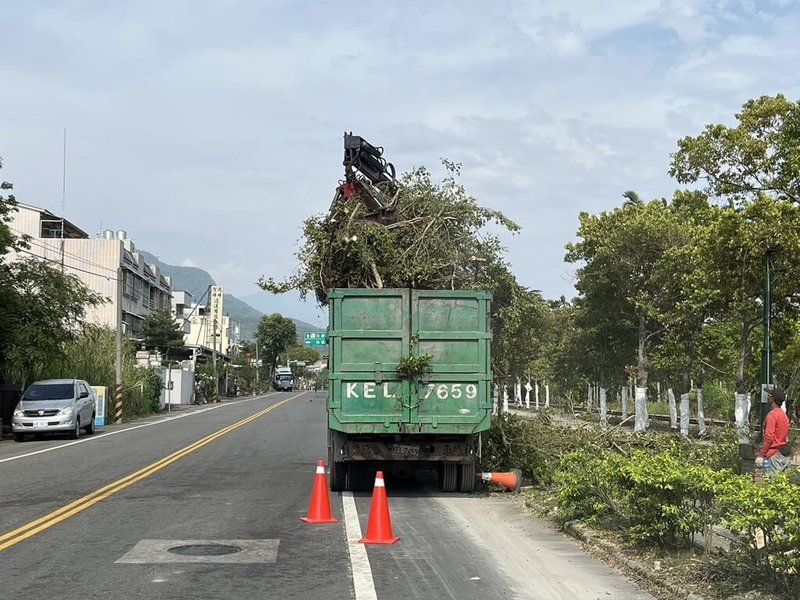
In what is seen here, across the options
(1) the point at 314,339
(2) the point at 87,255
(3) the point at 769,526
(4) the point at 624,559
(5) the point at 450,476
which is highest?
(2) the point at 87,255

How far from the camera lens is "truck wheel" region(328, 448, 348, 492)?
13.5 m

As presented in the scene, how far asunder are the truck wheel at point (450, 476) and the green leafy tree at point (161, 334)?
63321mm

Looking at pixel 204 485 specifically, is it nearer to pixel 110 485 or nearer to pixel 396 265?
pixel 110 485

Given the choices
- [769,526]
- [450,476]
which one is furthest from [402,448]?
[769,526]

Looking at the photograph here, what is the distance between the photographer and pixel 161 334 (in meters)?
74.8

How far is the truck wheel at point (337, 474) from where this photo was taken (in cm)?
1345

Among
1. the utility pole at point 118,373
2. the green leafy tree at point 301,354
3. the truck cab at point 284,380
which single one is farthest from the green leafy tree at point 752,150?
the green leafy tree at point 301,354

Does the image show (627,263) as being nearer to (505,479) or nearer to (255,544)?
(505,479)

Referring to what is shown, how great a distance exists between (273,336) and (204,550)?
418 feet

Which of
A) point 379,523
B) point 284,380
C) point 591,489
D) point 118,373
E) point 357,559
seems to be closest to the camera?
point 357,559

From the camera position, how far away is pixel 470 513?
466 inches

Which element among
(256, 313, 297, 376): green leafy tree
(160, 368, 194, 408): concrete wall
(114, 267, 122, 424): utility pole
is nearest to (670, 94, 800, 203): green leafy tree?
(114, 267, 122, 424): utility pole

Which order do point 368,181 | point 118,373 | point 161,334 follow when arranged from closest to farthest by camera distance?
point 368,181
point 118,373
point 161,334

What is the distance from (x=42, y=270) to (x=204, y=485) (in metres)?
19.5
